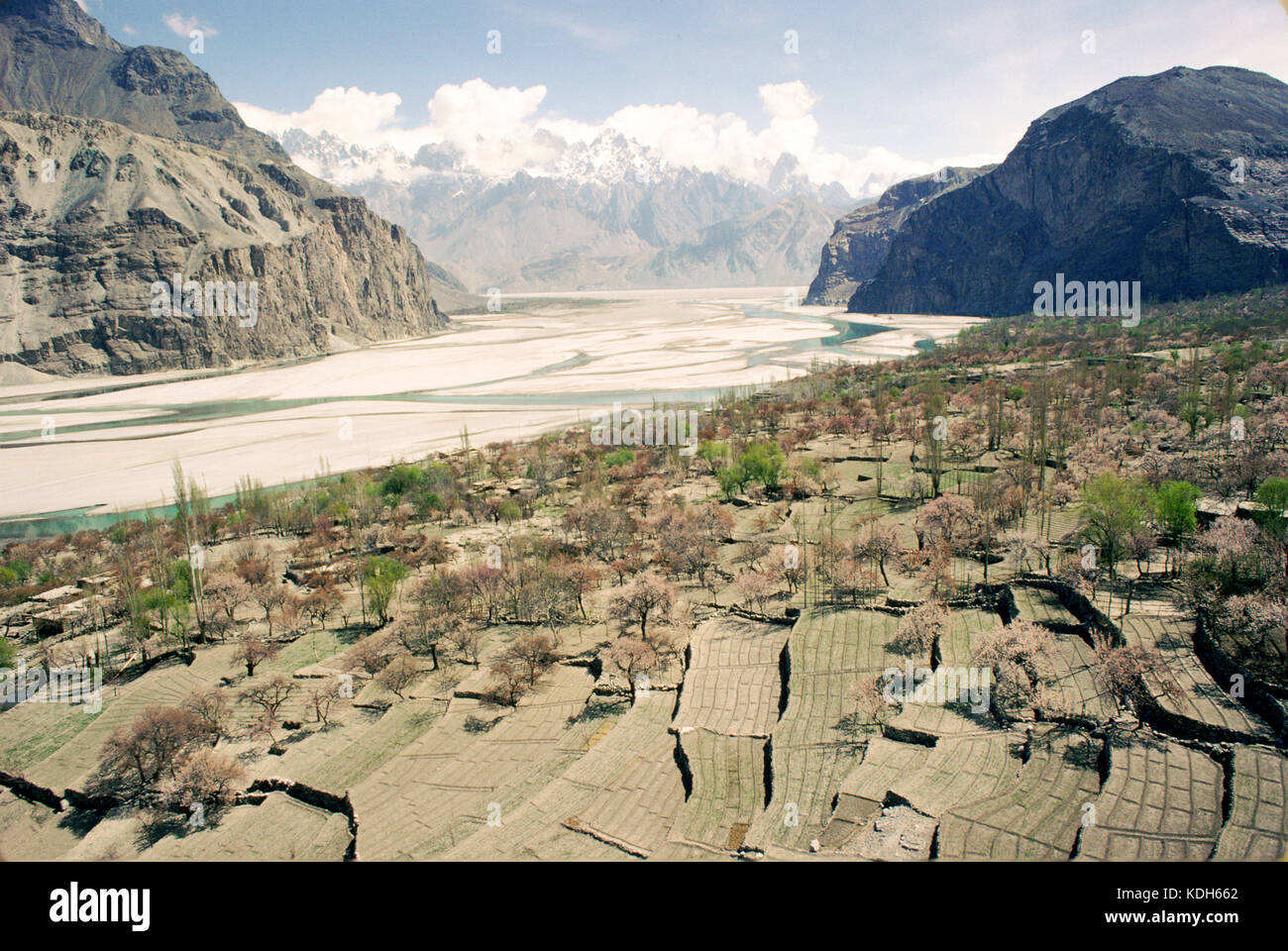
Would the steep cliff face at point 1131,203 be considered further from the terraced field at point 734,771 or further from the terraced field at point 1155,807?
the terraced field at point 1155,807

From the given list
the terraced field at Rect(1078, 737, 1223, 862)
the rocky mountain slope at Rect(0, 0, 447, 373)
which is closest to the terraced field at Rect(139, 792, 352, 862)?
the terraced field at Rect(1078, 737, 1223, 862)

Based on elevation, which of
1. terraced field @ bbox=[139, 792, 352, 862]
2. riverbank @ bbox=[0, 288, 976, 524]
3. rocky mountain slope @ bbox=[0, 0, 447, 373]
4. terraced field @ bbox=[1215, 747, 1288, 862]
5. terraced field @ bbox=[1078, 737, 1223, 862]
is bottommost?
terraced field @ bbox=[139, 792, 352, 862]

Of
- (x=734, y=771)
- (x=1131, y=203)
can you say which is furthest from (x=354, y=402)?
(x=1131, y=203)

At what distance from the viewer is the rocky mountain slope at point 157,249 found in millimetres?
87688

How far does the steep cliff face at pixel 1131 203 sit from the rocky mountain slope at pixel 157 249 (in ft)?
394

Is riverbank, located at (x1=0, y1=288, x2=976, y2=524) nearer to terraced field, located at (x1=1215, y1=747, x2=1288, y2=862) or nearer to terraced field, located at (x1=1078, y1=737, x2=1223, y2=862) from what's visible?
terraced field, located at (x1=1078, y1=737, x2=1223, y2=862)

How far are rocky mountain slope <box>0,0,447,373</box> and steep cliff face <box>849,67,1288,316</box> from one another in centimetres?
12007

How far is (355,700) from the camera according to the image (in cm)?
1864

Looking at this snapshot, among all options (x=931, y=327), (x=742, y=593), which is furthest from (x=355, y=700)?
(x=931, y=327)

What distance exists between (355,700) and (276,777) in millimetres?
3645

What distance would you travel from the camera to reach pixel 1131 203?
112688 millimetres

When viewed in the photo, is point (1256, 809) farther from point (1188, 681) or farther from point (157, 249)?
point (157, 249)

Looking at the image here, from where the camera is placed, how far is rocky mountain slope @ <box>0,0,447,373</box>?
8769 cm

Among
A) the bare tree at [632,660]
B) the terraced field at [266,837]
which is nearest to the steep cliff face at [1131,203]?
the bare tree at [632,660]
